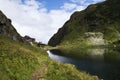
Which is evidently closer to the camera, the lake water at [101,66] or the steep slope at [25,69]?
the steep slope at [25,69]

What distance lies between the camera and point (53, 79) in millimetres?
40688

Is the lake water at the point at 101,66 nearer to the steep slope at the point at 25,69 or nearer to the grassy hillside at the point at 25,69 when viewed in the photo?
the steep slope at the point at 25,69

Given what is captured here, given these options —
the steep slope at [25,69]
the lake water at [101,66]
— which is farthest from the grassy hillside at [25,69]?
the lake water at [101,66]

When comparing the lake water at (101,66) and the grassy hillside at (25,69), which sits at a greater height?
the grassy hillside at (25,69)

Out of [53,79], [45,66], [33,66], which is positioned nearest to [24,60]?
[33,66]

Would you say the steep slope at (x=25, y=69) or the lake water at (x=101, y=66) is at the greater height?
the steep slope at (x=25, y=69)

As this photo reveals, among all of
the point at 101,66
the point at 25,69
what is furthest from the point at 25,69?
the point at 101,66

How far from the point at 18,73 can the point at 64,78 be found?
748 centimetres

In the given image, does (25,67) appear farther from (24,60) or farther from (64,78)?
(64,78)

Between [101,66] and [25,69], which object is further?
[101,66]

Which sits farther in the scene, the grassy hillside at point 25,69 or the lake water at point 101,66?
the lake water at point 101,66

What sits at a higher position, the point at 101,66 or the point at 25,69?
the point at 25,69

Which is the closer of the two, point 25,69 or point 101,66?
point 25,69

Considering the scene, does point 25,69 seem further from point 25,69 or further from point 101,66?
point 101,66
